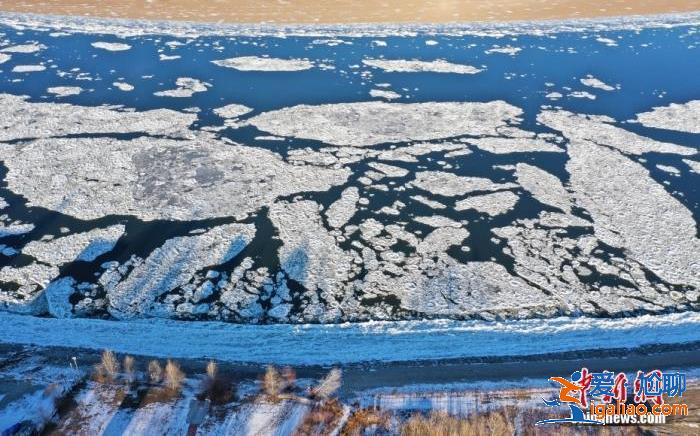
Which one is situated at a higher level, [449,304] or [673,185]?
[673,185]

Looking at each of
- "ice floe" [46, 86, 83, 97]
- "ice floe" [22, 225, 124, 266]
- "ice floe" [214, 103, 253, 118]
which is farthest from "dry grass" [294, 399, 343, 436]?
"ice floe" [46, 86, 83, 97]

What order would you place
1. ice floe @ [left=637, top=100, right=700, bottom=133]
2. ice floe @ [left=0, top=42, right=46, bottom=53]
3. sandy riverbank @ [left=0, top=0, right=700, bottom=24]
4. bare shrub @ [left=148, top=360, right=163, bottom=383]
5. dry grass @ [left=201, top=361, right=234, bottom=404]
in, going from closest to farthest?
dry grass @ [left=201, top=361, right=234, bottom=404], bare shrub @ [left=148, top=360, right=163, bottom=383], ice floe @ [left=637, top=100, right=700, bottom=133], ice floe @ [left=0, top=42, right=46, bottom=53], sandy riverbank @ [left=0, top=0, right=700, bottom=24]

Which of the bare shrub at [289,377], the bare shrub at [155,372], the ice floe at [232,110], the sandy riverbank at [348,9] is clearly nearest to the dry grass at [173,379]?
the bare shrub at [155,372]

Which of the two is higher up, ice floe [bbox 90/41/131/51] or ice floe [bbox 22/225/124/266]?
ice floe [bbox 90/41/131/51]

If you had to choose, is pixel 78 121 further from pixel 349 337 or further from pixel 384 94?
pixel 349 337

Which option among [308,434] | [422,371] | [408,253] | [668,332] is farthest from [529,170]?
[308,434]

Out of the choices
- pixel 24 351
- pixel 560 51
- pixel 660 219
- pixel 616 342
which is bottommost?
pixel 24 351

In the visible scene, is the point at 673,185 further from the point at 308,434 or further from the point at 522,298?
the point at 308,434

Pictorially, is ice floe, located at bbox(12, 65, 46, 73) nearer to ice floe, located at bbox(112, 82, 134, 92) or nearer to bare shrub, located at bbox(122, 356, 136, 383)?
ice floe, located at bbox(112, 82, 134, 92)
